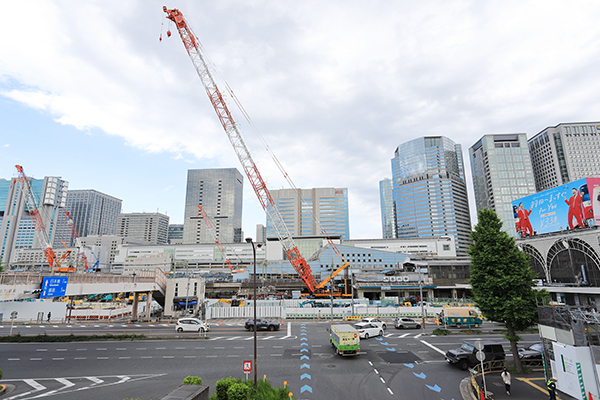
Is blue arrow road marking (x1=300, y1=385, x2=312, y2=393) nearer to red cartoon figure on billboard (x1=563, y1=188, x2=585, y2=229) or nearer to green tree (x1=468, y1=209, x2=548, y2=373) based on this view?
green tree (x1=468, y1=209, x2=548, y2=373)

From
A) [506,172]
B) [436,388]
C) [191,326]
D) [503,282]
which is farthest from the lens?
[506,172]

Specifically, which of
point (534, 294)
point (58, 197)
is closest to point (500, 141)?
point (534, 294)

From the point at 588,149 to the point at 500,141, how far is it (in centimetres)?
4284

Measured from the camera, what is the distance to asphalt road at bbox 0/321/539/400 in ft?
58.2

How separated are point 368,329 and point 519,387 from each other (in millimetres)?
16681

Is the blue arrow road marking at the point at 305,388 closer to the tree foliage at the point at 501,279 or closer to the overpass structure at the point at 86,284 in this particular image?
the tree foliage at the point at 501,279

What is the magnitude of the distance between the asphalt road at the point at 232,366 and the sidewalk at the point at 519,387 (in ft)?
2.32

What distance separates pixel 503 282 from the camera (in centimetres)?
1959

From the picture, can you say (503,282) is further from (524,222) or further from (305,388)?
(524,222)

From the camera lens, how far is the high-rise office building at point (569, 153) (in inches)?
6649

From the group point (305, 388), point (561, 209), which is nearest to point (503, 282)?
point (305, 388)

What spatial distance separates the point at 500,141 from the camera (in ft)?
602

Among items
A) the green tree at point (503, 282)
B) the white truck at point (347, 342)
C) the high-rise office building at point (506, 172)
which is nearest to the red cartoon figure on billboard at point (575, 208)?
the green tree at point (503, 282)

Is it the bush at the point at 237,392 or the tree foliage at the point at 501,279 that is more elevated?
the tree foliage at the point at 501,279
